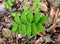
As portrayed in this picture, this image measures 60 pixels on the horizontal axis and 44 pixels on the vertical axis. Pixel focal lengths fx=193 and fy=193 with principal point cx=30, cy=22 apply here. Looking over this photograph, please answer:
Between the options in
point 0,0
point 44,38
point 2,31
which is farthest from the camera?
point 0,0

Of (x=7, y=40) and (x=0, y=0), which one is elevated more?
(x=0, y=0)

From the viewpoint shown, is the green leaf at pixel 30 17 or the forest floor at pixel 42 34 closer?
the green leaf at pixel 30 17

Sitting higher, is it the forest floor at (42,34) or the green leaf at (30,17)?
the green leaf at (30,17)

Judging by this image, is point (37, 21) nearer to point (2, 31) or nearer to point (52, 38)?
point (52, 38)

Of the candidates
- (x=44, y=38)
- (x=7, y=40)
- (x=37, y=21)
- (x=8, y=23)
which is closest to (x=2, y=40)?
(x=7, y=40)

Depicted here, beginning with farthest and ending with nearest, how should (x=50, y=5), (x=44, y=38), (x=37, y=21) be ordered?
(x=50, y=5)
(x=44, y=38)
(x=37, y=21)

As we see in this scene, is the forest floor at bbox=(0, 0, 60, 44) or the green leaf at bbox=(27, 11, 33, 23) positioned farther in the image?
the forest floor at bbox=(0, 0, 60, 44)

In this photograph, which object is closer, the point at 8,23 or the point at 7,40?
the point at 7,40

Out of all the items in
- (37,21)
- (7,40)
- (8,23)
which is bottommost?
(7,40)

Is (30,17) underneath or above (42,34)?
above

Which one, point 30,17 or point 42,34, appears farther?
point 42,34

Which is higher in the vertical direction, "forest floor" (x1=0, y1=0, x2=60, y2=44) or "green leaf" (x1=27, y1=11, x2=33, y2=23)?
"green leaf" (x1=27, y1=11, x2=33, y2=23)
